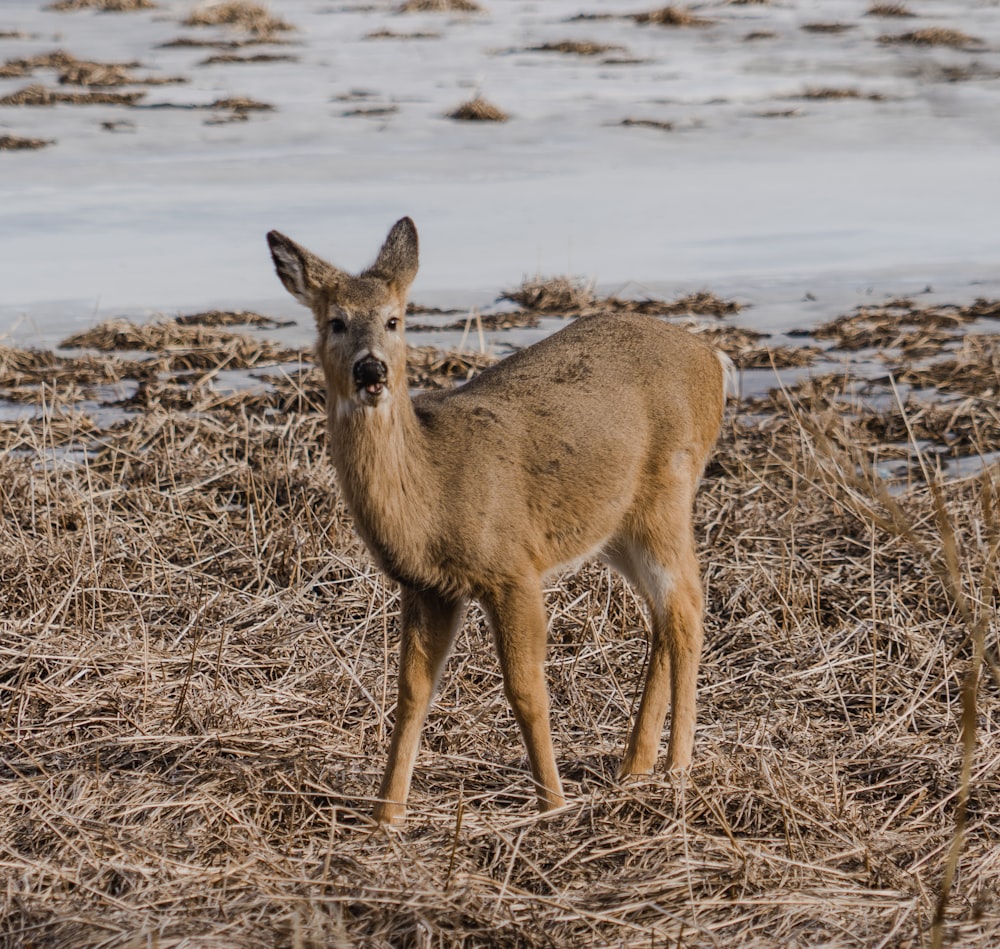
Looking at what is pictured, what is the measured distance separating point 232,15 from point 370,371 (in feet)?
77.8

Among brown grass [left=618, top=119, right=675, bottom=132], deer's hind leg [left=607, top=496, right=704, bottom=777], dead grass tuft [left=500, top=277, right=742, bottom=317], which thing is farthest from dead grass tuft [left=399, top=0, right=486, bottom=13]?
deer's hind leg [left=607, top=496, right=704, bottom=777]

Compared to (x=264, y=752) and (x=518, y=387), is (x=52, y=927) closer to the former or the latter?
(x=264, y=752)

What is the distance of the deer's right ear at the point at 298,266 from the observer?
4035mm

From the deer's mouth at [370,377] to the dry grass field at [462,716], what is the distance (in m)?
1.09

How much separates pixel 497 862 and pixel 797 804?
2.98 ft

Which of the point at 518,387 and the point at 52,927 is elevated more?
the point at 518,387

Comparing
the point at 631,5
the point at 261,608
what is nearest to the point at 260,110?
the point at 631,5

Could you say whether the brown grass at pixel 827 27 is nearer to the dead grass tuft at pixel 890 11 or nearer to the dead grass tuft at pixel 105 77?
the dead grass tuft at pixel 890 11

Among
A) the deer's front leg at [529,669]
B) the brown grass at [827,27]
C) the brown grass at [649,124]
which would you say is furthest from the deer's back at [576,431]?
the brown grass at [827,27]

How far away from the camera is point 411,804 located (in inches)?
165

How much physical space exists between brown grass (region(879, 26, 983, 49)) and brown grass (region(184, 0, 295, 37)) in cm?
1044

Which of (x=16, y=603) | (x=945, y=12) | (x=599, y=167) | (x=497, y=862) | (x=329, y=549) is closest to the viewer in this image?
(x=497, y=862)

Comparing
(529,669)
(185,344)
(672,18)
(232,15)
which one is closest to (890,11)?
(672,18)

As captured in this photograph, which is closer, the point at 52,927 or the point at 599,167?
the point at 52,927
